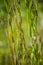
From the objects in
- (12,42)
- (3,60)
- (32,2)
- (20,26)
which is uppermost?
(32,2)

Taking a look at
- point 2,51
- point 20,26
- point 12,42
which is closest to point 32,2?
point 20,26

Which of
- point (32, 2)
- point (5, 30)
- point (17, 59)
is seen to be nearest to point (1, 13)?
point (5, 30)

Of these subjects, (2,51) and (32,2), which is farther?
(2,51)

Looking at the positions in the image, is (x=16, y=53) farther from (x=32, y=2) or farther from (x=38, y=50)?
(x=32, y=2)

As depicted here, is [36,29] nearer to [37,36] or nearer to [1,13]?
[37,36]

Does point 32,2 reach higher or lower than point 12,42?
higher

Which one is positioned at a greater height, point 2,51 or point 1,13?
point 1,13
